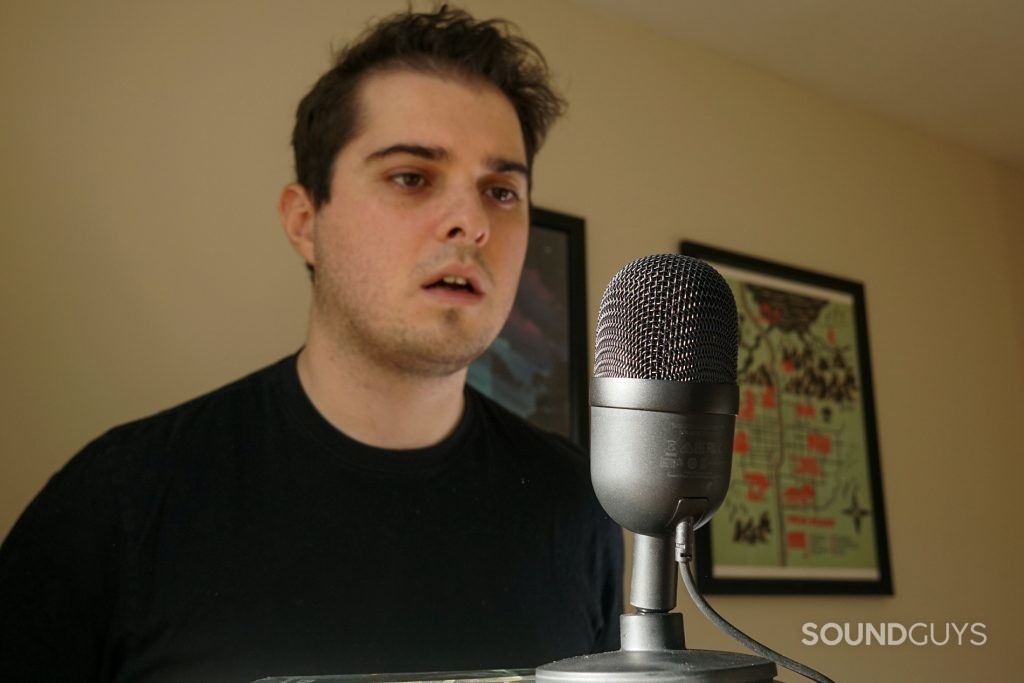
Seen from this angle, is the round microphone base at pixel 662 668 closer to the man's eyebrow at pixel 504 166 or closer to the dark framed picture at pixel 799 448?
the man's eyebrow at pixel 504 166

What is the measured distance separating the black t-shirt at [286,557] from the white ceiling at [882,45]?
1242 millimetres

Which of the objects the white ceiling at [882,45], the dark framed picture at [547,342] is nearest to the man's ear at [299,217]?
the dark framed picture at [547,342]

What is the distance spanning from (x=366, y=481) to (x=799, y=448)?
1292 millimetres

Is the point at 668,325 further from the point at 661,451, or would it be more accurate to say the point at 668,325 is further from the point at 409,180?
the point at 409,180

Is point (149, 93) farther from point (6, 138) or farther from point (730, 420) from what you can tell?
point (730, 420)

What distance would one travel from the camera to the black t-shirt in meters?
1.04

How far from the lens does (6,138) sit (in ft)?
4.37

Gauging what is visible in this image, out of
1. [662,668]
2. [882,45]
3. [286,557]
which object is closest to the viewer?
[662,668]

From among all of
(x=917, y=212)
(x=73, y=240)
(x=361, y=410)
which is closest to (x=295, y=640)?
(x=361, y=410)

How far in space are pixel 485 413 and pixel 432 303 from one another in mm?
250

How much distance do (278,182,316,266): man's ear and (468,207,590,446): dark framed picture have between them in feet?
1.25

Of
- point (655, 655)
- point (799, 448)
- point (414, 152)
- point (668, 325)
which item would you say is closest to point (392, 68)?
point (414, 152)

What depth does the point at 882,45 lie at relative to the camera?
231 cm

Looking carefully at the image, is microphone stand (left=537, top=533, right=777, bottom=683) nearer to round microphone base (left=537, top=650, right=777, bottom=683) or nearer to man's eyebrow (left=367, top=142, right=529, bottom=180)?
round microphone base (left=537, top=650, right=777, bottom=683)
